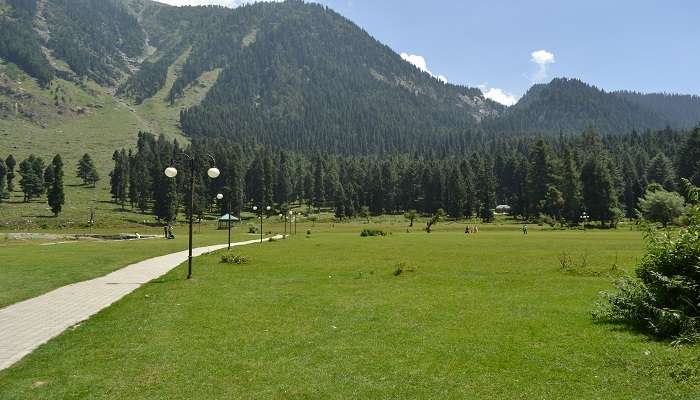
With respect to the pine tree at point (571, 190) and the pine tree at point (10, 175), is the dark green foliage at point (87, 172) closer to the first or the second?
the pine tree at point (10, 175)

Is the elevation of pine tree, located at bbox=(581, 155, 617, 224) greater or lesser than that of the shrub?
greater

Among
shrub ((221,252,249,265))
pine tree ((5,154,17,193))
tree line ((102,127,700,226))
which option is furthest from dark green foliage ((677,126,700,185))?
pine tree ((5,154,17,193))

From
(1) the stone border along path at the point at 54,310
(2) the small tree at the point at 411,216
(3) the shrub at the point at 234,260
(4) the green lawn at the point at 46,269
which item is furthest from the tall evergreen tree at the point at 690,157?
(1) the stone border along path at the point at 54,310

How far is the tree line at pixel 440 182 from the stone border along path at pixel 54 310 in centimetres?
9210

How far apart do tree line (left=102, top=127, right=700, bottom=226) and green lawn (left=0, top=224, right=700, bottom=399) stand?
96198mm

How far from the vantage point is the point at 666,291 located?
1188cm

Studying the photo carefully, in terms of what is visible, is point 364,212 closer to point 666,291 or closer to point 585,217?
point 585,217

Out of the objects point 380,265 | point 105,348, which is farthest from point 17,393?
point 380,265

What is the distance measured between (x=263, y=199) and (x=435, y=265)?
123 metres

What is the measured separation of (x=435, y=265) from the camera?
28.5 meters

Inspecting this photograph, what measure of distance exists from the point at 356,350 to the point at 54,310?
39.1 ft

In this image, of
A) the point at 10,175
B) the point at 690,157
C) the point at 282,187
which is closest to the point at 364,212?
the point at 282,187

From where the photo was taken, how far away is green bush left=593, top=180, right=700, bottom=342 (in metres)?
11.0

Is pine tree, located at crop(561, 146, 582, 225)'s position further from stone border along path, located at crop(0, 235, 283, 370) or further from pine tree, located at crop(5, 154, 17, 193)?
pine tree, located at crop(5, 154, 17, 193)
